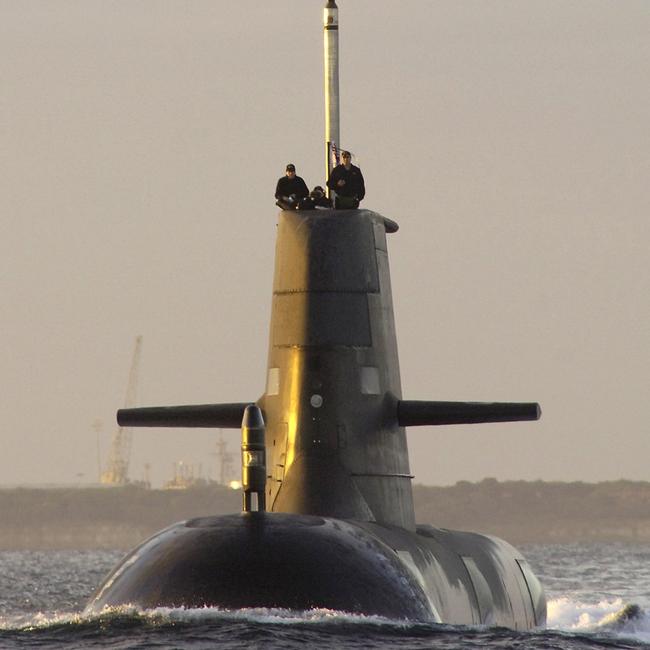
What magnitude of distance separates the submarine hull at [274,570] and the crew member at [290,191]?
5672 millimetres

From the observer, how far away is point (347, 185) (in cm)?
2741

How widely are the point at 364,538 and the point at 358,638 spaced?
3127 mm

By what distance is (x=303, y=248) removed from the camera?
26.6 metres

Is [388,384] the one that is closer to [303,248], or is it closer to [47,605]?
[303,248]

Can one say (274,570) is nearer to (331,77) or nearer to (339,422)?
(339,422)

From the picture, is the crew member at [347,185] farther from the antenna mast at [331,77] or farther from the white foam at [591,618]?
the white foam at [591,618]

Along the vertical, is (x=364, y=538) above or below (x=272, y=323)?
below

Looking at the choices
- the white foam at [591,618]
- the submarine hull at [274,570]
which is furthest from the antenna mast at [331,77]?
the white foam at [591,618]

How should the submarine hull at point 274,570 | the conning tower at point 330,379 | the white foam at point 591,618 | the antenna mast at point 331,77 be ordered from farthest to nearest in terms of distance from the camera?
the white foam at point 591,618
the antenna mast at point 331,77
the conning tower at point 330,379
the submarine hull at point 274,570

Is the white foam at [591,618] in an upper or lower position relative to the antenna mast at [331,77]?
lower

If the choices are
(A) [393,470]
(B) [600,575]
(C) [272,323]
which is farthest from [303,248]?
(B) [600,575]

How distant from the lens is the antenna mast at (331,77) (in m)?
28.7

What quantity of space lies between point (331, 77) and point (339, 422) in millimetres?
6410

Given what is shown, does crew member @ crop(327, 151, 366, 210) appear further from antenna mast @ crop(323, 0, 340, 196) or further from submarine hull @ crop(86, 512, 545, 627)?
submarine hull @ crop(86, 512, 545, 627)
